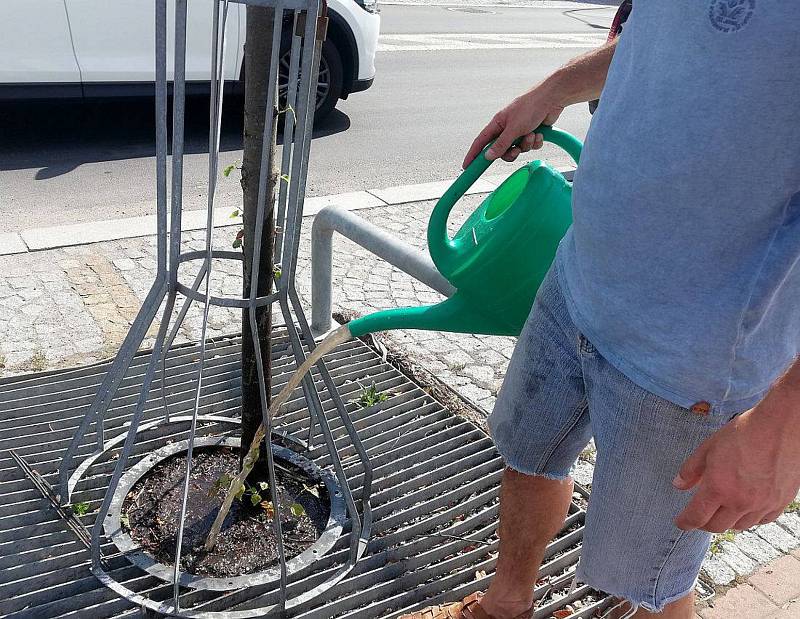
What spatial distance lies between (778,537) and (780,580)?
0.21 meters

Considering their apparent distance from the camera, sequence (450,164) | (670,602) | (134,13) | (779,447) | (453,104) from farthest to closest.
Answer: (453,104), (450,164), (134,13), (670,602), (779,447)

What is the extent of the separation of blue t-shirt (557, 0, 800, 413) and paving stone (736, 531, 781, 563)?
127 centimetres

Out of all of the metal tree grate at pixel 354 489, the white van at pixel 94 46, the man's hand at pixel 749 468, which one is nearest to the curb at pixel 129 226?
the metal tree grate at pixel 354 489

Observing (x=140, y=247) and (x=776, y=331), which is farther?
(x=140, y=247)

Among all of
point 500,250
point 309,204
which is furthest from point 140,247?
point 500,250

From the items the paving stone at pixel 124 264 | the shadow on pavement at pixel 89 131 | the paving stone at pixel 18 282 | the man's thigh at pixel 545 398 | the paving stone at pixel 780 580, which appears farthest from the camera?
the shadow on pavement at pixel 89 131

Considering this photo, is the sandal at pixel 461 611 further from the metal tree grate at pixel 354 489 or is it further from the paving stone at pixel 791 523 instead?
the paving stone at pixel 791 523

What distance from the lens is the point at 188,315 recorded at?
3.47 m

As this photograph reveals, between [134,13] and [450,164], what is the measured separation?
2.59 metres

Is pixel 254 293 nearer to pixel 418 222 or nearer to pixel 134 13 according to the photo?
pixel 418 222

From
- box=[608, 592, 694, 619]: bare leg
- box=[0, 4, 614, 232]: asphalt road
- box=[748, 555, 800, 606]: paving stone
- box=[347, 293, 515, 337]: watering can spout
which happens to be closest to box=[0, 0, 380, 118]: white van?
box=[0, 4, 614, 232]: asphalt road

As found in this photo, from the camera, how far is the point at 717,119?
124cm

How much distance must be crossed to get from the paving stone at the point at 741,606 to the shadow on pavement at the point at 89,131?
4605 millimetres

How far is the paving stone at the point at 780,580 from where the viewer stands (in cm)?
229
